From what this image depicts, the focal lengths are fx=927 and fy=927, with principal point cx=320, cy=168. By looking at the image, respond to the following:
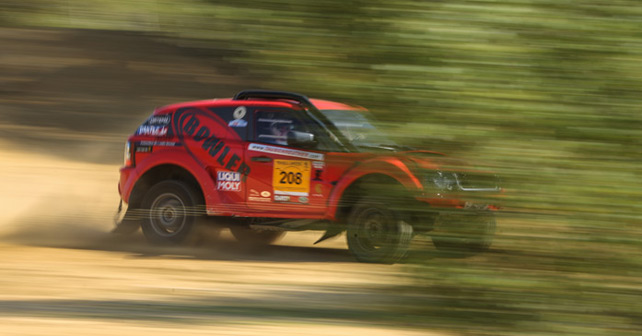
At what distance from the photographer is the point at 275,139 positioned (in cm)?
916

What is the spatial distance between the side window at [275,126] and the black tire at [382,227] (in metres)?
2.34

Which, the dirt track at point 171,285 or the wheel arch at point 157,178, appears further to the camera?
the wheel arch at point 157,178

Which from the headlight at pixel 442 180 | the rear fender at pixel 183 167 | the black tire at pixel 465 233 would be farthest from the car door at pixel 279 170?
the headlight at pixel 442 180

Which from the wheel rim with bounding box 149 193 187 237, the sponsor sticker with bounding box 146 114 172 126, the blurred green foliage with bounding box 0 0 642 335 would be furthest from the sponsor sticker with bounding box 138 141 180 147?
the blurred green foliage with bounding box 0 0 642 335

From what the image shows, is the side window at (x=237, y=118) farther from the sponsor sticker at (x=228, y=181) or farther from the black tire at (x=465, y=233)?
the black tire at (x=465, y=233)

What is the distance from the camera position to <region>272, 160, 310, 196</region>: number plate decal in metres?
8.95

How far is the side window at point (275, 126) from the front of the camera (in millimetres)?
9008

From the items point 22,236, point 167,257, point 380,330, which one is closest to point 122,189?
point 167,257

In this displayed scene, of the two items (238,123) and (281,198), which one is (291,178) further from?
(238,123)

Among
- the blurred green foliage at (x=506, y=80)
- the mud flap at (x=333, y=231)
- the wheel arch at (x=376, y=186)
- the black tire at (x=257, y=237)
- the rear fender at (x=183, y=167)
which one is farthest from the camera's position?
the black tire at (x=257, y=237)

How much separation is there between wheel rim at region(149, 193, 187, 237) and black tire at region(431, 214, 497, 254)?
473 centimetres

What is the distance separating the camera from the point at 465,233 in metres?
5.31

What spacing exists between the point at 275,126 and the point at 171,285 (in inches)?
81.8

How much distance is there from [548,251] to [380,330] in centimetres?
133
